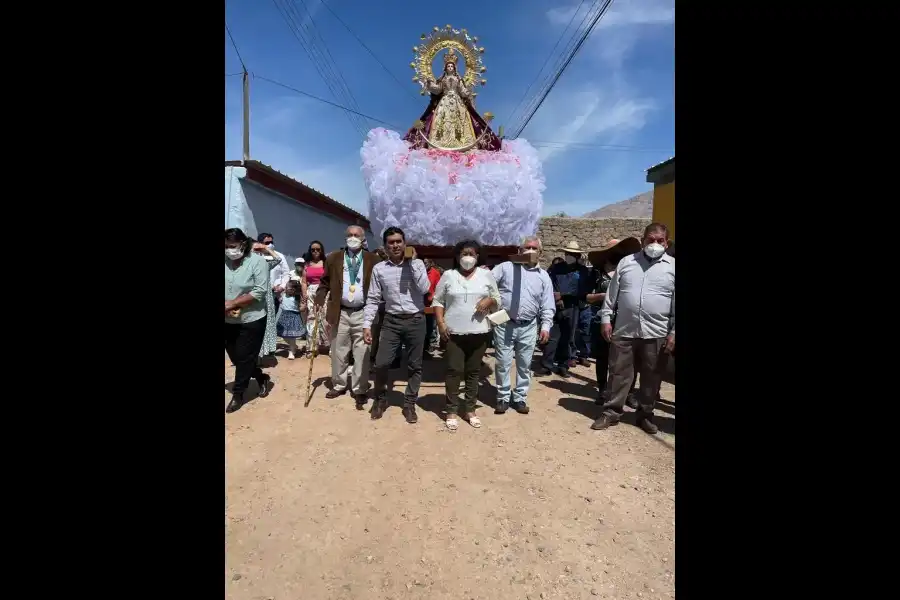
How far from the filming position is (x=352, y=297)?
442cm

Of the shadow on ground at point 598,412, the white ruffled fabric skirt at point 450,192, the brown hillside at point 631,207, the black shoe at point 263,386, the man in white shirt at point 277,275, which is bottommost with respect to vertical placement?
the shadow on ground at point 598,412

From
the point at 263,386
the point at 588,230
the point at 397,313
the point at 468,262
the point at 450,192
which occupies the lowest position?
the point at 263,386

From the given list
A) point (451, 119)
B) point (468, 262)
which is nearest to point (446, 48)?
point (451, 119)

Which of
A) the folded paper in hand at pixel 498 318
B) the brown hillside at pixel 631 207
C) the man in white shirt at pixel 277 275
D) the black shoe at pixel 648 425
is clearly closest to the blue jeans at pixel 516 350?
the folded paper in hand at pixel 498 318

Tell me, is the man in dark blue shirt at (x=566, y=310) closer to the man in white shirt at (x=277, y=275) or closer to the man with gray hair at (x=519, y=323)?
the man with gray hair at (x=519, y=323)

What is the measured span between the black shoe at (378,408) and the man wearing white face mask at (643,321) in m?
1.93

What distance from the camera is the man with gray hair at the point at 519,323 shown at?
14.1 feet

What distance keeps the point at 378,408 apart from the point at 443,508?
64.9 inches

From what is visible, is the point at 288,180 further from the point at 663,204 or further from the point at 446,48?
the point at 663,204

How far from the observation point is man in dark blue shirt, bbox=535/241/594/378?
5859 mm

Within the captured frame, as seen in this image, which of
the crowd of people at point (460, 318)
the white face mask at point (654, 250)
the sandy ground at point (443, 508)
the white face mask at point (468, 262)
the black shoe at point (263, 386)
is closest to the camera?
the sandy ground at point (443, 508)

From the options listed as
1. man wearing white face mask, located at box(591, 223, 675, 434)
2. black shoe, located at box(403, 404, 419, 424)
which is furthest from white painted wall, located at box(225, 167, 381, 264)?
man wearing white face mask, located at box(591, 223, 675, 434)

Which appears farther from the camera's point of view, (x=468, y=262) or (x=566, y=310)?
(x=566, y=310)
